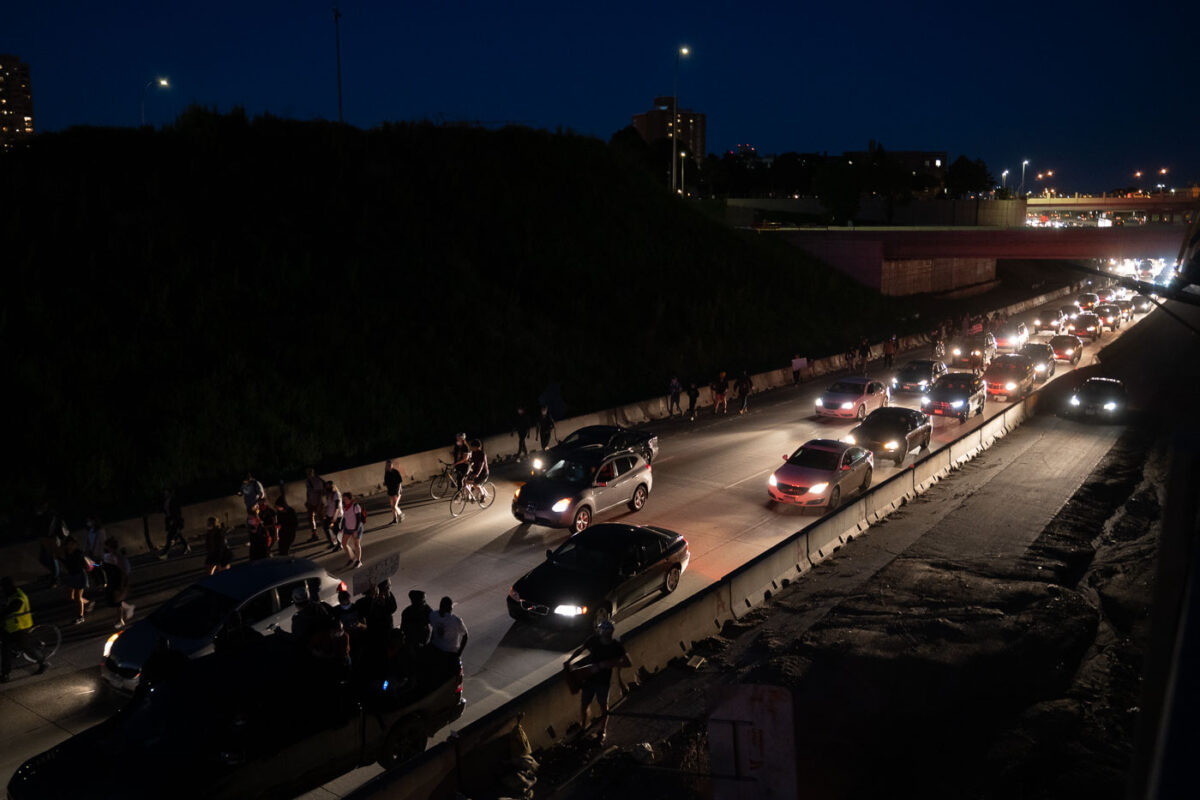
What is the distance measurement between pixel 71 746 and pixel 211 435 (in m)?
17.3

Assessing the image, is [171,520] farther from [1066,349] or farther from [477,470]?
[1066,349]

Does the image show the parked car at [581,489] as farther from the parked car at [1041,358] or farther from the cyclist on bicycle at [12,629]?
the parked car at [1041,358]

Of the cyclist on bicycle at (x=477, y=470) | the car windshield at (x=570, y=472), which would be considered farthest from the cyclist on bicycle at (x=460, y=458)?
the car windshield at (x=570, y=472)

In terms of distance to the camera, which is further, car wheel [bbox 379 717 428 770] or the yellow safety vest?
the yellow safety vest

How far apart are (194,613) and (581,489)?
8.26 m

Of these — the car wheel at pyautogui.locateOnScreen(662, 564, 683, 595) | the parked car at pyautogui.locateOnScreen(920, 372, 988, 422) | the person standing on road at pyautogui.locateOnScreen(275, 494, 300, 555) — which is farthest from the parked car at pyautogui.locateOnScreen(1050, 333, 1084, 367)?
the person standing on road at pyautogui.locateOnScreen(275, 494, 300, 555)

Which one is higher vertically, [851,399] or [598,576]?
[598,576]

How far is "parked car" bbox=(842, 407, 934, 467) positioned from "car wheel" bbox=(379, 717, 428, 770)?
54.7 ft

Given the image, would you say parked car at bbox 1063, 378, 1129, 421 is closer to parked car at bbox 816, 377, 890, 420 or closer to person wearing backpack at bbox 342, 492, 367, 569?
parked car at bbox 816, 377, 890, 420

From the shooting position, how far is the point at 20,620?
38.0ft

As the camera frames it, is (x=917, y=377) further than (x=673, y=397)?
Yes

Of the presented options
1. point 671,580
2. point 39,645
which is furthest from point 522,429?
point 39,645

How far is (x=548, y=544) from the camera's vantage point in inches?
689

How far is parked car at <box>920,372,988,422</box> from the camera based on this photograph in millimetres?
29859
